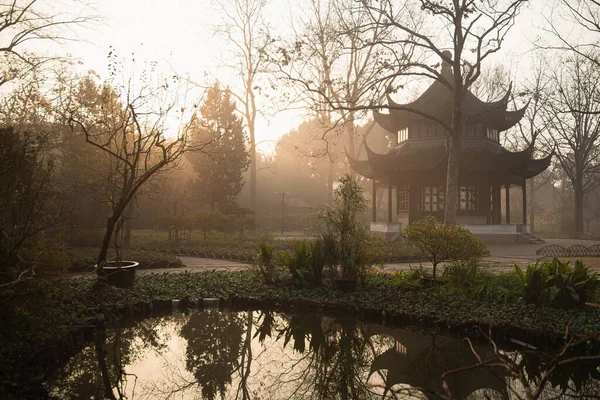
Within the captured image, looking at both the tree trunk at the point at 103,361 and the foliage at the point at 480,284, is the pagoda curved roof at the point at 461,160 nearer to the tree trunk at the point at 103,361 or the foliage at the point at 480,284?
the foliage at the point at 480,284

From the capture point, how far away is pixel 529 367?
19.8ft

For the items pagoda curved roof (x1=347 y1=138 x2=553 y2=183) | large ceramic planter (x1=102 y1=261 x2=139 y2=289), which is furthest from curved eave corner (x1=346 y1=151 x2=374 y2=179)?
large ceramic planter (x1=102 y1=261 x2=139 y2=289)

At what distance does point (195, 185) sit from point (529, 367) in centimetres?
2884

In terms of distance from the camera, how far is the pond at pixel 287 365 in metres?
5.12

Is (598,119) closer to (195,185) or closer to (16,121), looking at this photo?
(195,185)

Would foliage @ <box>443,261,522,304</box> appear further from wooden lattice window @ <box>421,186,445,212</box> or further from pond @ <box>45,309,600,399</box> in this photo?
wooden lattice window @ <box>421,186,445,212</box>

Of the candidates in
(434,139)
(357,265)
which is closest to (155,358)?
(357,265)

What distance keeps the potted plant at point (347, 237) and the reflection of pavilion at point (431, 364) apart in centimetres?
192

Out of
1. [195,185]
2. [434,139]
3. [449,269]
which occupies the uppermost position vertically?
[434,139]

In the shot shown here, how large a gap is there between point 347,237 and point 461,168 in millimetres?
15458

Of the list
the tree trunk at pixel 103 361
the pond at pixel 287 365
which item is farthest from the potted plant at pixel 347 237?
the tree trunk at pixel 103 361

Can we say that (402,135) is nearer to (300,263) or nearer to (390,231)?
(390,231)

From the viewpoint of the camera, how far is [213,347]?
682 cm

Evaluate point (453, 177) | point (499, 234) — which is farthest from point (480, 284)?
point (499, 234)
